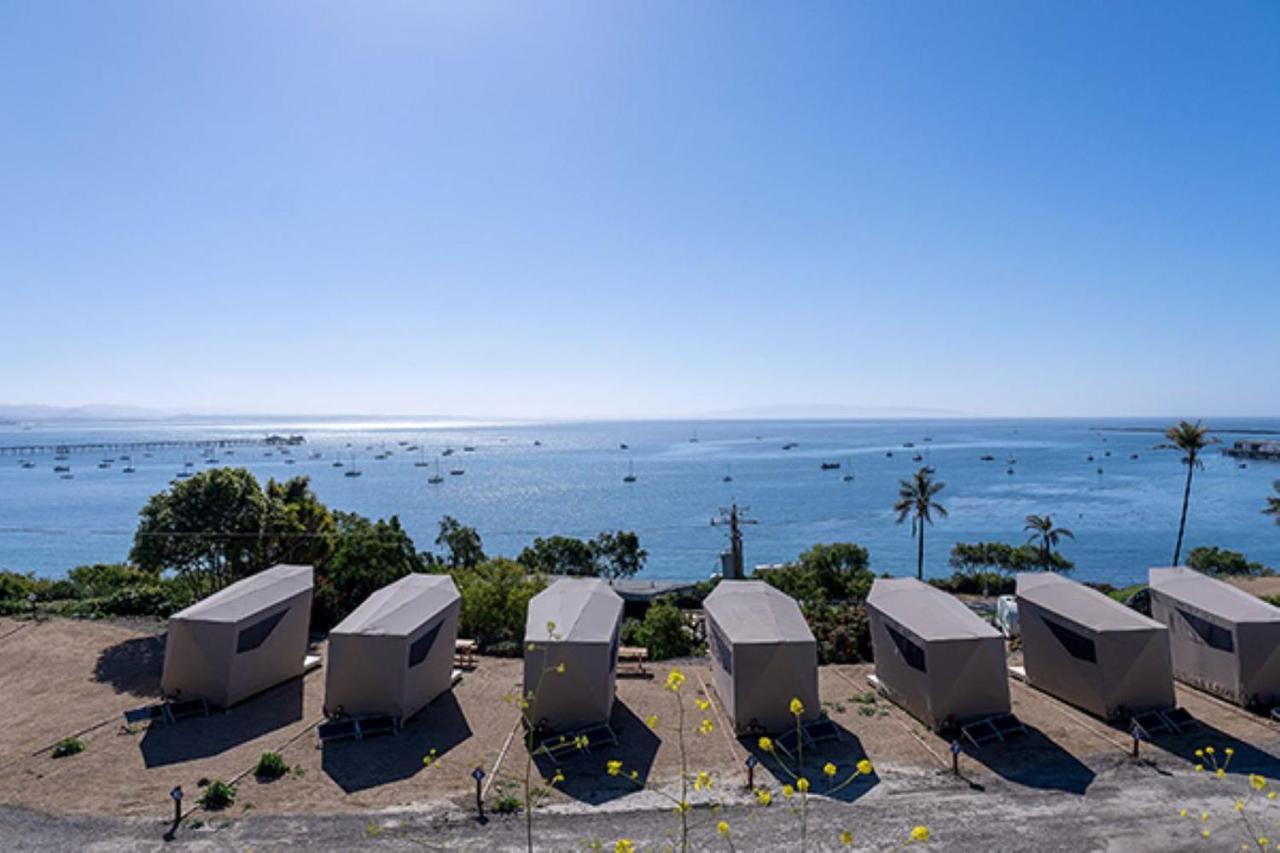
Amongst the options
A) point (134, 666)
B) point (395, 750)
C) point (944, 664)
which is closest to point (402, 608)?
point (395, 750)

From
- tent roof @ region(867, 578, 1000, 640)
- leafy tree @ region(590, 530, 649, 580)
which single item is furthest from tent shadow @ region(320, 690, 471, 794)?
leafy tree @ region(590, 530, 649, 580)

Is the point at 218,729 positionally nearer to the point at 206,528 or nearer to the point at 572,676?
the point at 572,676

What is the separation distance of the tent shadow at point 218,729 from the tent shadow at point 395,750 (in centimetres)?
216

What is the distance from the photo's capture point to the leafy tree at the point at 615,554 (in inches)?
2023

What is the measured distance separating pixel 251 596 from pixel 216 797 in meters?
6.71

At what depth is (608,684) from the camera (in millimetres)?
15062

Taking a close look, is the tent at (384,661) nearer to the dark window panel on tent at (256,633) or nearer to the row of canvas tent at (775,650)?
the row of canvas tent at (775,650)

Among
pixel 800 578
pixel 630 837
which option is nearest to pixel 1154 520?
pixel 800 578

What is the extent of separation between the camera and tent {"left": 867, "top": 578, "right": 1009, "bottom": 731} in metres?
14.5

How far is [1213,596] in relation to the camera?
16891mm

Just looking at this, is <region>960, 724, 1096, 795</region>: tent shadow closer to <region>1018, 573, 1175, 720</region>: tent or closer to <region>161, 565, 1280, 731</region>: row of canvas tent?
<region>161, 565, 1280, 731</region>: row of canvas tent

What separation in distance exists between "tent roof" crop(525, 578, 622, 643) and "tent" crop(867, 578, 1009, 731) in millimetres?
6745

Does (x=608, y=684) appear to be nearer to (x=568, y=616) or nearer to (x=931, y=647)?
(x=568, y=616)

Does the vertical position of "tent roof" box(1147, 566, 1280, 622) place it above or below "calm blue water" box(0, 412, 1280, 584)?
above
